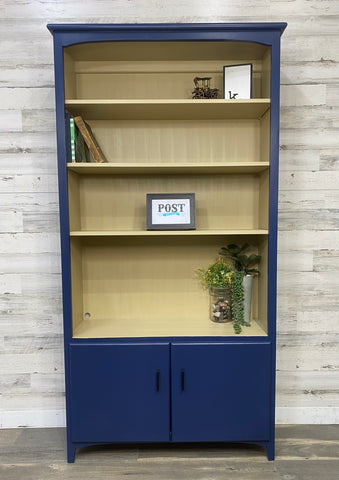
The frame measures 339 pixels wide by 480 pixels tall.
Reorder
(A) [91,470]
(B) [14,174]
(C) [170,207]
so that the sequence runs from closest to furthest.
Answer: (A) [91,470], (C) [170,207], (B) [14,174]

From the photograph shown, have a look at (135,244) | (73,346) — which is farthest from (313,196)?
(73,346)

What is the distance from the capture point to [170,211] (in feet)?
6.05

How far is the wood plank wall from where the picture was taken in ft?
6.30

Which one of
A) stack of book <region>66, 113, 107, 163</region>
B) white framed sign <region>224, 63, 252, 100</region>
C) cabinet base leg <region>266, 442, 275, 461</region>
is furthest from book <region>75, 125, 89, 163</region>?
cabinet base leg <region>266, 442, 275, 461</region>

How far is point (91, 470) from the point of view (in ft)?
5.62

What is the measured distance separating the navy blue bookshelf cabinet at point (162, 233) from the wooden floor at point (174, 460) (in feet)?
0.36

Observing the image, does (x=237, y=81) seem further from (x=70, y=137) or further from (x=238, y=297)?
(x=238, y=297)

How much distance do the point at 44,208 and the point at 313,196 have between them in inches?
59.2

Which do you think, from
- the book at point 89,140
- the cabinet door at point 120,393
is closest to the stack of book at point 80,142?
the book at point 89,140

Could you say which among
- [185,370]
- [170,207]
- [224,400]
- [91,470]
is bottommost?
[91,470]

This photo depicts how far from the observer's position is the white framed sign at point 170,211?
182cm

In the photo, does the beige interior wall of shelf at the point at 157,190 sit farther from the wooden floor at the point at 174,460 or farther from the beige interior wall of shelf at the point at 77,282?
the wooden floor at the point at 174,460

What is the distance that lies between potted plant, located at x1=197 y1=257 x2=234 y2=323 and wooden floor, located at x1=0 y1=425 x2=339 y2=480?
68 cm

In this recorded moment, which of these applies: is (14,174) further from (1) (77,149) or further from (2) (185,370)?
(2) (185,370)
